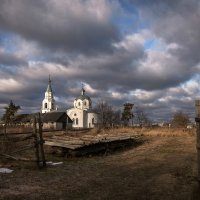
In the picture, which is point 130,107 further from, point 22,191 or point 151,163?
point 22,191

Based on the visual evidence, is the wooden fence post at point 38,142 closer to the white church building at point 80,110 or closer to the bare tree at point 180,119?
the bare tree at point 180,119

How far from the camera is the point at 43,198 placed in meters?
9.59

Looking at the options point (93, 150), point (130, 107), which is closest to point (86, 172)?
point (93, 150)

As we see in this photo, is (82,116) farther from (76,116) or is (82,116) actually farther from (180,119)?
(180,119)

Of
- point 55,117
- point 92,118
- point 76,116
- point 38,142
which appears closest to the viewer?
point 38,142

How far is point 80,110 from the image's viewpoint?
122188 mm

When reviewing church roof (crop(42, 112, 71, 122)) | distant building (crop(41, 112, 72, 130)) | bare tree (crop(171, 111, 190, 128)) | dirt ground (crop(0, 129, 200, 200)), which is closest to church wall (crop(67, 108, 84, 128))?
distant building (crop(41, 112, 72, 130))

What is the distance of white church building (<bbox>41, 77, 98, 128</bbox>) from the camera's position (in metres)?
122

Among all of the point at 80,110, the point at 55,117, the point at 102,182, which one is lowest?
the point at 102,182

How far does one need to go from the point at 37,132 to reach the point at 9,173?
2419 millimetres

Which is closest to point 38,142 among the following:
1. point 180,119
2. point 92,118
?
point 180,119

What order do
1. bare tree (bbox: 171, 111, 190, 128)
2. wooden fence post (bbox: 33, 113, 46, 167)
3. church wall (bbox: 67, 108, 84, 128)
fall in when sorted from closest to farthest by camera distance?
wooden fence post (bbox: 33, 113, 46, 167), bare tree (bbox: 171, 111, 190, 128), church wall (bbox: 67, 108, 84, 128)

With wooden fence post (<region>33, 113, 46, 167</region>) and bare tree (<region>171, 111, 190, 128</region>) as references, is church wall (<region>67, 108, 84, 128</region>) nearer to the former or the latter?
bare tree (<region>171, 111, 190, 128</region>)

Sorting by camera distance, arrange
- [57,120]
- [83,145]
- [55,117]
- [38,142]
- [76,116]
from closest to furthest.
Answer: [38,142]
[83,145]
[57,120]
[55,117]
[76,116]
